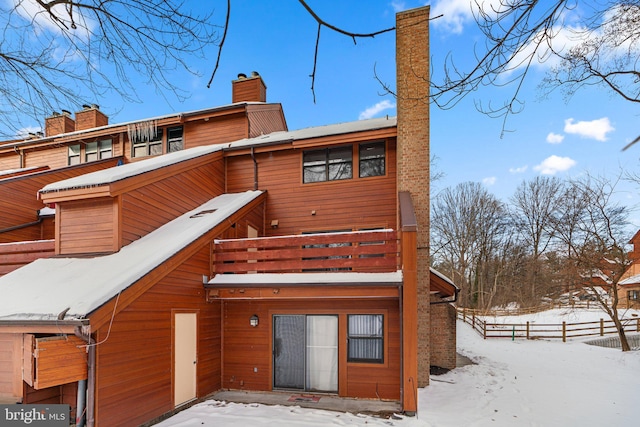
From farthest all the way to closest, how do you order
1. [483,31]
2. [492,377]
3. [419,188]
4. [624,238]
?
[624,238] → [492,377] → [419,188] → [483,31]

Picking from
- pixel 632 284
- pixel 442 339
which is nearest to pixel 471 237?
pixel 632 284

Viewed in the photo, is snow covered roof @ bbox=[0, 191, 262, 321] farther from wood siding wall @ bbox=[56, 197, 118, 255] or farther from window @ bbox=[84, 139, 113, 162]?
window @ bbox=[84, 139, 113, 162]

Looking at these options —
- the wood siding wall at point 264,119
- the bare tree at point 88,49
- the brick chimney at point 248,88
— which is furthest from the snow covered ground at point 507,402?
the brick chimney at point 248,88

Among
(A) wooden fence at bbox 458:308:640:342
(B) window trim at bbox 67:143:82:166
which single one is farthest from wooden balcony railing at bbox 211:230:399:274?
(A) wooden fence at bbox 458:308:640:342

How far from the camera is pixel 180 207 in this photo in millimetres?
8570

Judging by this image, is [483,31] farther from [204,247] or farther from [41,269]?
[41,269]

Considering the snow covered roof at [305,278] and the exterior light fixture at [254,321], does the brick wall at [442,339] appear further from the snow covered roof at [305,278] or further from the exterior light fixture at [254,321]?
the exterior light fixture at [254,321]

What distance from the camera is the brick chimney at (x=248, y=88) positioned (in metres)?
13.6

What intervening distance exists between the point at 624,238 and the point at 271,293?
15.9m

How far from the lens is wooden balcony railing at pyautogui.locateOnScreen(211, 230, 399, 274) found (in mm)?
6969

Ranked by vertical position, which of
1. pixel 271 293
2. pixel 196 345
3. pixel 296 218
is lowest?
pixel 196 345

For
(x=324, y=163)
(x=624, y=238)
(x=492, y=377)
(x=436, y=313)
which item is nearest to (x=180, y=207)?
(x=324, y=163)

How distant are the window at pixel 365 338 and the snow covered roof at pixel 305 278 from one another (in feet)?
3.18

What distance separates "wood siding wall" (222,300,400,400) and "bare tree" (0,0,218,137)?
5.40 metres
